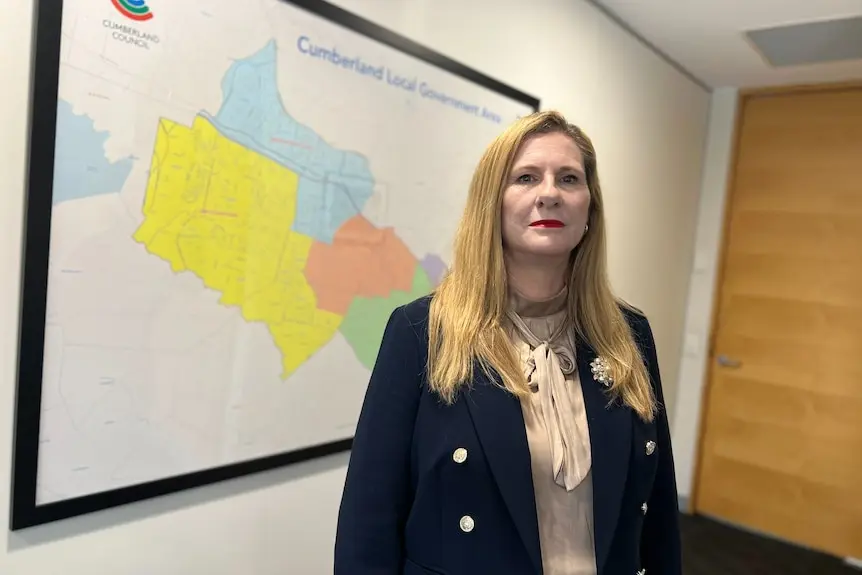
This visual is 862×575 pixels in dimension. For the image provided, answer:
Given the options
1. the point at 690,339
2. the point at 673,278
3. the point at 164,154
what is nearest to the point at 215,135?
the point at 164,154

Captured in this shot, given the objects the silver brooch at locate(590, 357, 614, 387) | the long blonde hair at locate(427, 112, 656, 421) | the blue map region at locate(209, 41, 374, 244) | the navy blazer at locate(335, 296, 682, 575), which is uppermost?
the blue map region at locate(209, 41, 374, 244)

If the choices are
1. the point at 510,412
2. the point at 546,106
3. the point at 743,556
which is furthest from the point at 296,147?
the point at 743,556

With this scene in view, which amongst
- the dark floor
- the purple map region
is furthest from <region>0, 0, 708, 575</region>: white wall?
the dark floor

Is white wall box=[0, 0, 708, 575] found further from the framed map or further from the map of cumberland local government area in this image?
the map of cumberland local government area

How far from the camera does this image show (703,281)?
3.70m

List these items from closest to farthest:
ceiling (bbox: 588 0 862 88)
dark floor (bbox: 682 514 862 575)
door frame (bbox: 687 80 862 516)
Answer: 1. ceiling (bbox: 588 0 862 88)
2. dark floor (bbox: 682 514 862 575)
3. door frame (bbox: 687 80 862 516)

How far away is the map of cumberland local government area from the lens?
4.47ft

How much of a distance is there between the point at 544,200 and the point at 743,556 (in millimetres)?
2854

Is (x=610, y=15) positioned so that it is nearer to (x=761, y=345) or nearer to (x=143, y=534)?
(x=761, y=345)

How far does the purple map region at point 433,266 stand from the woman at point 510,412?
82 cm

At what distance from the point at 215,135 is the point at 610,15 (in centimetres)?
195

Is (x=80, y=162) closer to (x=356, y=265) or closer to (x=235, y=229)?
(x=235, y=229)

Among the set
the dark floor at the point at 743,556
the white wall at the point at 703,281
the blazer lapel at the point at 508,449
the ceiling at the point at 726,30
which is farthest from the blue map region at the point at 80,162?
the white wall at the point at 703,281

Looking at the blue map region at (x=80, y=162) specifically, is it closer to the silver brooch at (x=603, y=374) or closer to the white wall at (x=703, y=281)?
the silver brooch at (x=603, y=374)
